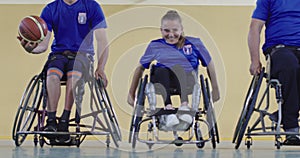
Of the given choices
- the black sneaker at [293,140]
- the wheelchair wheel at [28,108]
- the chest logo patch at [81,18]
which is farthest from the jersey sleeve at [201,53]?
the wheelchair wheel at [28,108]

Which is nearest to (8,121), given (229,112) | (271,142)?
(229,112)

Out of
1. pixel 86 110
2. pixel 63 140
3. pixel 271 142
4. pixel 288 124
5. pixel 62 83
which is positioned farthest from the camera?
pixel 271 142

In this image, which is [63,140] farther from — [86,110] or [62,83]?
[86,110]

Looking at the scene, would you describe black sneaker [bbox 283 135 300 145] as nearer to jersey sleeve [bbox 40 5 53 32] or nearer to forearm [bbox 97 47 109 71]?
forearm [bbox 97 47 109 71]

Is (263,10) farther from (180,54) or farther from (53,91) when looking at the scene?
(53,91)

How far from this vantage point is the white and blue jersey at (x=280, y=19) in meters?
3.09

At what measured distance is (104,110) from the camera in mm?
3385

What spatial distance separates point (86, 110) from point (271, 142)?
2.68 metres

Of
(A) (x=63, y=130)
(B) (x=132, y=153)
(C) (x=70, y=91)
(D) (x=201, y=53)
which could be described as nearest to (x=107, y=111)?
(C) (x=70, y=91)

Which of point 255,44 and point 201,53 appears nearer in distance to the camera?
point 255,44

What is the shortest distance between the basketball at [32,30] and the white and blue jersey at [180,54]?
2.15 feet

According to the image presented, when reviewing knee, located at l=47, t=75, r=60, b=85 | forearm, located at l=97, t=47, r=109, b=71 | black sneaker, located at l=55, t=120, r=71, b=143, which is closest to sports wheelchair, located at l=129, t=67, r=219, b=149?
forearm, located at l=97, t=47, r=109, b=71

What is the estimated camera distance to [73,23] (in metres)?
3.39

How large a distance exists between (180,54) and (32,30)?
2.75 feet
